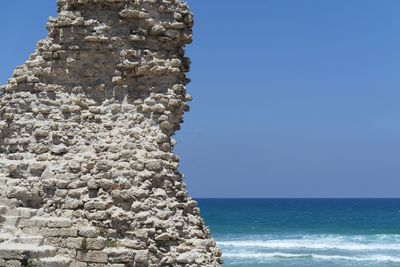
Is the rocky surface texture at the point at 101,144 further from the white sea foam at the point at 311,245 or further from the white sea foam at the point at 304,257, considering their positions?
the white sea foam at the point at 311,245

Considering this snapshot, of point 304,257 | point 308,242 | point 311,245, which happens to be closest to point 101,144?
point 304,257

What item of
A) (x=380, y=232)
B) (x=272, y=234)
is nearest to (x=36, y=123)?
(x=272, y=234)

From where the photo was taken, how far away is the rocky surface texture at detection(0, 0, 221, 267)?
972 cm

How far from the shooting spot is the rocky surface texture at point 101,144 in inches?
383

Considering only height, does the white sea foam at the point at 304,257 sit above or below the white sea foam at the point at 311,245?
below

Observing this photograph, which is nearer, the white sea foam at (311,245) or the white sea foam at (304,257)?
the white sea foam at (304,257)

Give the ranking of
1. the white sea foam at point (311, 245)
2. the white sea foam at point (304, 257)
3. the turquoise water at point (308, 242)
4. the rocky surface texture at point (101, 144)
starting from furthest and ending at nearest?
1. the white sea foam at point (311, 245)
2. the white sea foam at point (304, 257)
3. the turquoise water at point (308, 242)
4. the rocky surface texture at point (101, 144)

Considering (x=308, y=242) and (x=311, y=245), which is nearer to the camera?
(x=311, y=245)

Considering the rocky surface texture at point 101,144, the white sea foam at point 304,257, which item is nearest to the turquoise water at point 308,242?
the white sea foam at point 304,257

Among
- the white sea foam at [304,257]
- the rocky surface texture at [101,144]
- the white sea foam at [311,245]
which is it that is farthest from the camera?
the white sea foam at [311,245]

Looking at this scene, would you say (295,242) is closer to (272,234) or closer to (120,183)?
(272,234)

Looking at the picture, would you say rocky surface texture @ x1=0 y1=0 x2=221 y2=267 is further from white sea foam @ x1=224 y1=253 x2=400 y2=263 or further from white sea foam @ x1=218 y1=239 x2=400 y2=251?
white sea foam @ x1=218 y1=239 x2=400 y2=251

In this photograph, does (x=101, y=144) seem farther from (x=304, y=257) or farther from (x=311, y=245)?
(x=311, y=245)

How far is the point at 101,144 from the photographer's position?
34.5 feet
